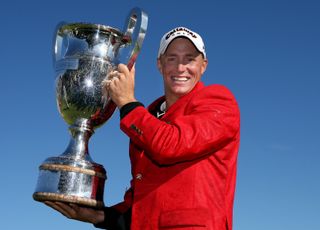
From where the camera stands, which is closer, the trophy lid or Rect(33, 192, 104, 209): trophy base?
Rect(33, 192, 104, 209): trophy base

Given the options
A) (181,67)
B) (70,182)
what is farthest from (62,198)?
(181,67)

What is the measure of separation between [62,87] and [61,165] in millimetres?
750

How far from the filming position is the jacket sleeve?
3.96 m

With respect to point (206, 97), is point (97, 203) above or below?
below

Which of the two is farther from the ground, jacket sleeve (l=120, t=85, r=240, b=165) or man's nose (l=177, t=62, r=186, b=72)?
man's nose (l=177, t=62, r=186, b=72)

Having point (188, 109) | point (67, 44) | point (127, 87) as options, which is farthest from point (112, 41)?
point (188, 109)

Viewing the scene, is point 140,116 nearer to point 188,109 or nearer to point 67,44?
point 188,109

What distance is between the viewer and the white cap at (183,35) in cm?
472

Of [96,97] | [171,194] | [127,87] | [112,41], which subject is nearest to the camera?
[171,194]

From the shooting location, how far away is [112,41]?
5.16 m

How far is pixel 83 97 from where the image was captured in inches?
191

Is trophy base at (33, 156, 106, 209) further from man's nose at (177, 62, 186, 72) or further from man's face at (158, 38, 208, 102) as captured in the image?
man's nose at (177, 62, 186, 72)

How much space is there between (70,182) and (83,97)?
30.9 inches

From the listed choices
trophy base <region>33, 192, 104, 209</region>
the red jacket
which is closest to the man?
the red jacket
